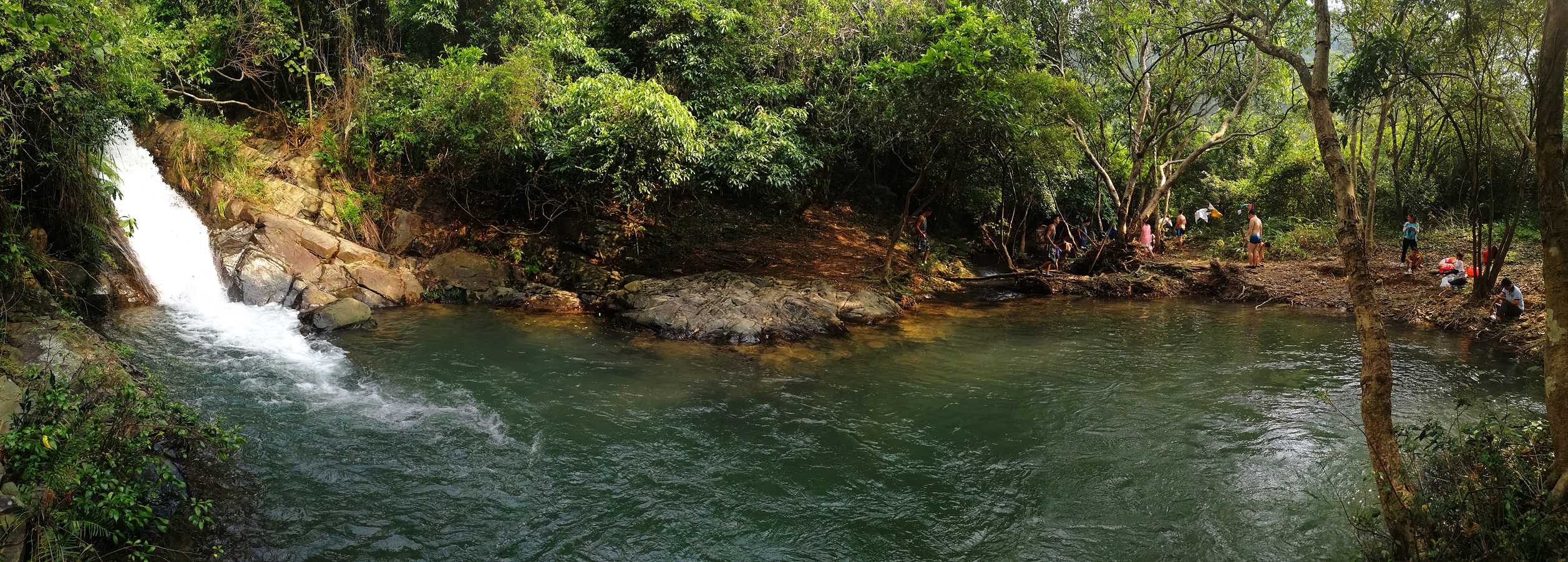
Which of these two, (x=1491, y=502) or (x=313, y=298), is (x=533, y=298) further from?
(x=1491, y=502)

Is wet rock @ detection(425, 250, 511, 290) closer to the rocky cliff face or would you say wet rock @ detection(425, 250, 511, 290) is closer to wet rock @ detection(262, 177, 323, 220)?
the rocky cliff face

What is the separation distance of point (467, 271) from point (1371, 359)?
16204mm

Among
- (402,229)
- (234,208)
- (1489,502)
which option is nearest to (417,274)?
(402,229)

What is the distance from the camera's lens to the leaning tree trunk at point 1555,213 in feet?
15.1

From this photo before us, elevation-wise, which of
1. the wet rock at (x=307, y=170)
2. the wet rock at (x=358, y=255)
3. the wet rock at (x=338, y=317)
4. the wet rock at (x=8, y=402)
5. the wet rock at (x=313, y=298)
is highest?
the wet rock at (x=307, y=170)

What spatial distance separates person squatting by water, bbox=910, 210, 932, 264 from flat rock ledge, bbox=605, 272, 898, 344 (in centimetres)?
531

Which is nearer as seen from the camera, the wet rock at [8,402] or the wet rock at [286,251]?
the wet rock at [8,402]

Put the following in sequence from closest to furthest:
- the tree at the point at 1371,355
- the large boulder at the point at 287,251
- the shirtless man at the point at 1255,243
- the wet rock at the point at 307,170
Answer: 1. the tree at the point at 1371,355
2. the large boulder at the point at 287,251
3. the wet rock at the point at 307,170
4. the shirtless man at the point at 1255,243

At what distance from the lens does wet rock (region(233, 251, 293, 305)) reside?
535 inches

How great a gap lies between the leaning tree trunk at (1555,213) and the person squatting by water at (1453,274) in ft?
45.2

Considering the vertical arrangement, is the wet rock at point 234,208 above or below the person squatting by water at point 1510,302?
above

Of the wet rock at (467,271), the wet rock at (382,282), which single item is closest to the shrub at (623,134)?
the wet rock at (467,271)

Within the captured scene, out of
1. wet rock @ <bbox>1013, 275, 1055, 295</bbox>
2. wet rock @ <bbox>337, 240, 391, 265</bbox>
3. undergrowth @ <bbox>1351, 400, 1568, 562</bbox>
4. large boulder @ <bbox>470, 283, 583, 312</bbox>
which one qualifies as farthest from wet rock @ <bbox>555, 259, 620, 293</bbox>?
undergrowth @ <bbox>1351, 400, 1568, 562</bbox>

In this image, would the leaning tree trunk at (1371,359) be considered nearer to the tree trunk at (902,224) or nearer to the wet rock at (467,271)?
the tree trunk at (902,224)
